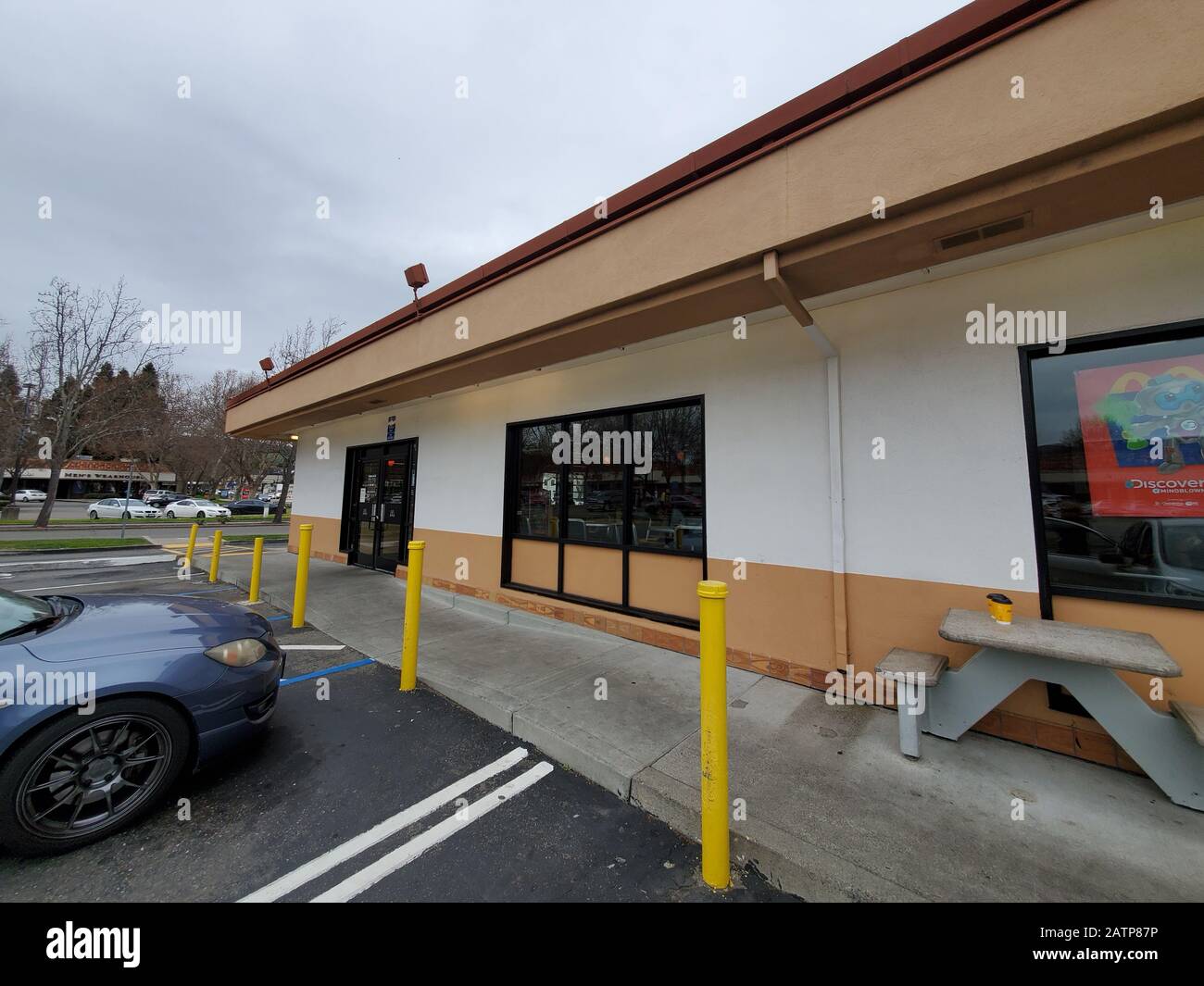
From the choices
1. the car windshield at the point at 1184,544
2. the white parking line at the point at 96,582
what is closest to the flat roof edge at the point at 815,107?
the car windshield at the point at 1184,544

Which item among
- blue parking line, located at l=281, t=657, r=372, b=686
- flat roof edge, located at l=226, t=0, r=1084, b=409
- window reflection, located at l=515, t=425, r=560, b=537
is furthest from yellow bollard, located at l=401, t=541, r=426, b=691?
flat roof edge, located at l=226, t=0, r=1084, b=409

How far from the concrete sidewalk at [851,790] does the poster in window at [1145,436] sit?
1.70 meters

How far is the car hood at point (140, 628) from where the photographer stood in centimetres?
235

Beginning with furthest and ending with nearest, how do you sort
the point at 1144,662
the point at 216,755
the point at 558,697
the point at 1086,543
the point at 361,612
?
the point at 361,612
the point at 558,697
the point at 1086,543
the point at 216,755
the point at 1144,662

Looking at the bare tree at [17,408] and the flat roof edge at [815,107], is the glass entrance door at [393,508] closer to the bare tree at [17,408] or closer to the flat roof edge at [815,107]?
the flat roof edge at [815,107]

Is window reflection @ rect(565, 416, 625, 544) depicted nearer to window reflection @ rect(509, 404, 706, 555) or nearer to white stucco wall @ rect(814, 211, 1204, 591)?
window reflection @ rect(509, 404, 706, 555)

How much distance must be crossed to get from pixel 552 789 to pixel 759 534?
108 inches

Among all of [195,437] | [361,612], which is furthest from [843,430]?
[195,437]

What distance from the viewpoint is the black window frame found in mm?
4816

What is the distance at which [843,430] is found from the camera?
Answer: 12.6 ft

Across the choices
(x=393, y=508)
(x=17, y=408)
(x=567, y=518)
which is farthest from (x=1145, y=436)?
(x=17, y=408)

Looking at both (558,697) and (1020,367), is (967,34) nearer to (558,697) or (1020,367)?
(1020,367)

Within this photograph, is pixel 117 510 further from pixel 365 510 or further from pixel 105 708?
pixel 105 708

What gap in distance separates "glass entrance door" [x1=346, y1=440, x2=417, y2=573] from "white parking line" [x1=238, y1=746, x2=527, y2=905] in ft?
20.5
